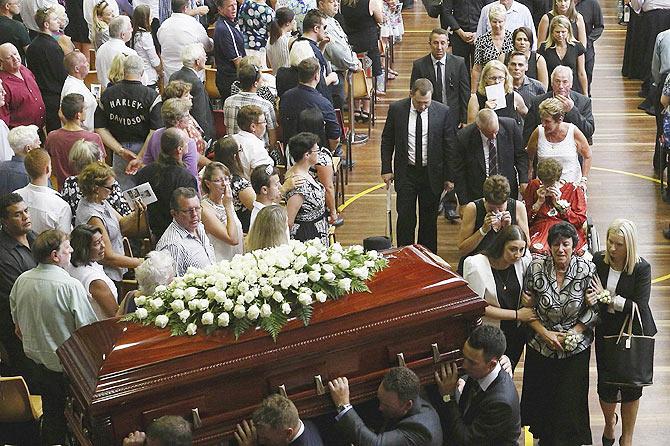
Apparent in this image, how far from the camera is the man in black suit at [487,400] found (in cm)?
479

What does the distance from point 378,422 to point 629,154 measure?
6.41 m

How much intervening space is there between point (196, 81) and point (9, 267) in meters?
2.93

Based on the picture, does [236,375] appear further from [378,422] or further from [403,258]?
[403,258]

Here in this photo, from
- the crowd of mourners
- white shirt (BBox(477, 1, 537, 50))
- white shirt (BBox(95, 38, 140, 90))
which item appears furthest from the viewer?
white shirt (BBox(477, 1, 537, 50))

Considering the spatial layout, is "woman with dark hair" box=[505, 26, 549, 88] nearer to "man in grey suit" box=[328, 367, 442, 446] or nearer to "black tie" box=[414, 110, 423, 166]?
"black tie" box=[414, 110, 423, 166]

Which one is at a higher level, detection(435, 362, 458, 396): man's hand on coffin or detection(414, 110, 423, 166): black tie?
detection(414, 110, 423, 166): black tie

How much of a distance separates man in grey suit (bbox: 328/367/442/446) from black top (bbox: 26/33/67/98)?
18.1 feet

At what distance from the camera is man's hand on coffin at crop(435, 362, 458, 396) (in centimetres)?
503

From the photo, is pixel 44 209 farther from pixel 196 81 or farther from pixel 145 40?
pixel 145 40

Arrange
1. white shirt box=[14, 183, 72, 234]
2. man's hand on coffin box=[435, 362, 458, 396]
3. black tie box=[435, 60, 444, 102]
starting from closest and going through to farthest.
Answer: man's hand on coffin box=[435, 362, 458, 396] < white shirt box=[14, 183, 72, 234] < black tie box=[435, 60, 444, 102]

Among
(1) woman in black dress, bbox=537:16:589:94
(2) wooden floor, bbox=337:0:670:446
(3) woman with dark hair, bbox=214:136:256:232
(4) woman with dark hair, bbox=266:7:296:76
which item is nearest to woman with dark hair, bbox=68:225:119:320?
(3) woman with dark hair, bbox=214:136:256:232

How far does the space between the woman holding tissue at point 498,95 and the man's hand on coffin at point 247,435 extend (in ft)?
13.7

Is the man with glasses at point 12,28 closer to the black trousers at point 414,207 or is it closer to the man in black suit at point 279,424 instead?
the black trousers at point 414,207

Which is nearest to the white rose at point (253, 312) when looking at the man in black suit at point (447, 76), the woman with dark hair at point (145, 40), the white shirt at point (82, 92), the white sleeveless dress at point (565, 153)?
the white sleeveless dress at point (565, 153)
